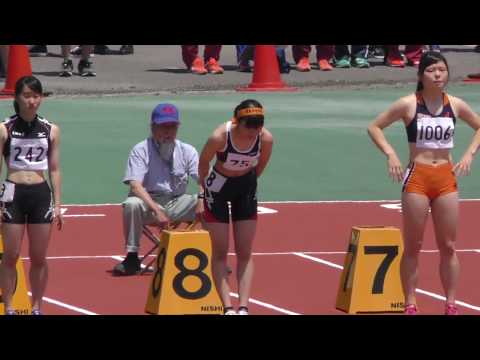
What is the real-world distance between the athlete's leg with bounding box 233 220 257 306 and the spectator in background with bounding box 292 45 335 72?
18.7 meters

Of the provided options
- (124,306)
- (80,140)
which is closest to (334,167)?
(80,140)

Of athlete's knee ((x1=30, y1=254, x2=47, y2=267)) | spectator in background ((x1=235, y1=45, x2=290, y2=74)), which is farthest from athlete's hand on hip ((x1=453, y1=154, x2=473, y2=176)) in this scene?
spectator in background ((x1=235, y1=45, x2=290, y2=74))

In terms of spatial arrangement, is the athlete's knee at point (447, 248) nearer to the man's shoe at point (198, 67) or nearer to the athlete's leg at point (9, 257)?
the athlete's leg at point (9, 257)

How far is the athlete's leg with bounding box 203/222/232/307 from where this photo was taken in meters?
11.0

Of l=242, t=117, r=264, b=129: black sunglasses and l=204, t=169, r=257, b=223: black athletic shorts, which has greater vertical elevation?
l=242, t=117, r=264, b=129: black sunglasses

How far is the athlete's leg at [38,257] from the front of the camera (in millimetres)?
10742

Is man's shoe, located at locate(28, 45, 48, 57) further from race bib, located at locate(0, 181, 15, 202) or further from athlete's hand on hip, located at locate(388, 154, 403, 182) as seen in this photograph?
athlete's hand on hip, located at locate(388, 154, 403, 182)

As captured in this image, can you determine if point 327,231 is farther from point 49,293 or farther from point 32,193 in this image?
point 32,193

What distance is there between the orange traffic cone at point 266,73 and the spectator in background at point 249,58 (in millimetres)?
1790

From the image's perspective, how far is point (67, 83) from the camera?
89.9ft

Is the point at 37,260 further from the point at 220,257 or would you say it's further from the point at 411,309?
the point at 411,309

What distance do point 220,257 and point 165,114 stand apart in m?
2.41

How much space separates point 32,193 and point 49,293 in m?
1.85

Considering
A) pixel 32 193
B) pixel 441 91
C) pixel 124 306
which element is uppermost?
pixel 441 91
